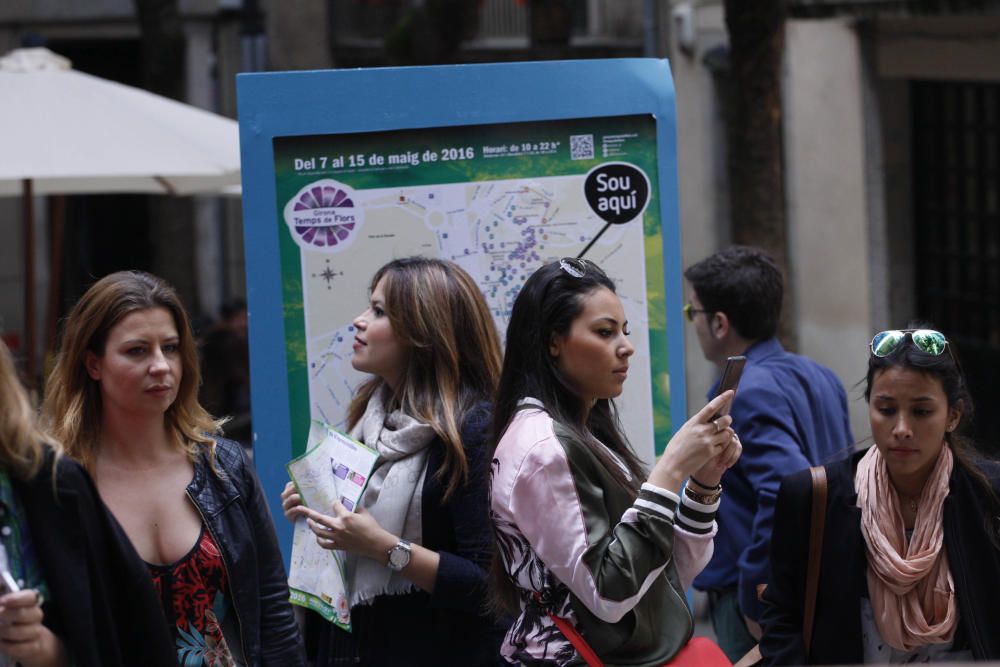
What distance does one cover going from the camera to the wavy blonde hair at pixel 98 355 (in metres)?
3.27

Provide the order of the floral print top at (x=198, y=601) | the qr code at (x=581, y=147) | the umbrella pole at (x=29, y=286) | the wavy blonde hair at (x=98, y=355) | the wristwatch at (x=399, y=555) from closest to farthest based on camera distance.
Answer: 1. the floral print top at (x=198, y=601)
2. the wavy blonde hair at (x=98, y=355)
3. the wristwatch at (x=399, y=555)
4. the qr code at (x=581, y=147)
5. the umbrella pole at (x=29, y=286)

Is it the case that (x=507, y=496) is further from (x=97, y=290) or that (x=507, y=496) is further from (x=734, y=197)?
(x=734, y=197)

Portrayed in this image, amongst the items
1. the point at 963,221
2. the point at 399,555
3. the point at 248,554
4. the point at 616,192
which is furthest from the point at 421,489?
the point at 963,221

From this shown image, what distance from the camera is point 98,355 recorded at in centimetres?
328

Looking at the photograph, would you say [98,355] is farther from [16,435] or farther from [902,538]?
[902,538]

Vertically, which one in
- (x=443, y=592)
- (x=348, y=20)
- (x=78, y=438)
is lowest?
(x=443, y=592)

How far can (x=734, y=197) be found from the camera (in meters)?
6.51

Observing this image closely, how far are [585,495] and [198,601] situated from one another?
901 mm

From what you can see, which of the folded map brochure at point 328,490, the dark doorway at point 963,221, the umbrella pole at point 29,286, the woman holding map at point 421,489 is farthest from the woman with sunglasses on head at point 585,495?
the dark doorway at point 963,221

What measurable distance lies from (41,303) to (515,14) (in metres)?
7.50

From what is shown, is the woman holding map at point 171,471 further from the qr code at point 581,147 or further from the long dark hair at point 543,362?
the qr code at point 581,147

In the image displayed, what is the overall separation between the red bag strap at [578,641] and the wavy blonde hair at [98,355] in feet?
2.98

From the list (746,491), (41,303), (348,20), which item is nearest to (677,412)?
(746,491)

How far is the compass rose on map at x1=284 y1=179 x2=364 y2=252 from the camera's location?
12.8 feet
